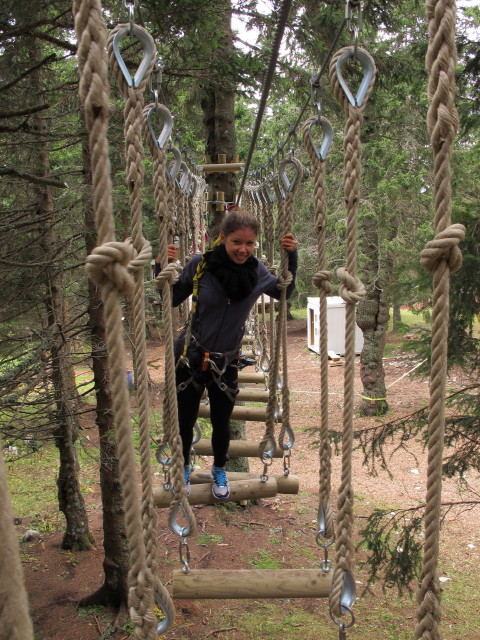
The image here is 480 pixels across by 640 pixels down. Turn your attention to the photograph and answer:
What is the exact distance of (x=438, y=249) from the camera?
108cm

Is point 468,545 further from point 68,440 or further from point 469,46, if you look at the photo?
point 469,46

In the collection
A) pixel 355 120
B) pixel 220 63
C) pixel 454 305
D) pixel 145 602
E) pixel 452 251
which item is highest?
pixel 220 63

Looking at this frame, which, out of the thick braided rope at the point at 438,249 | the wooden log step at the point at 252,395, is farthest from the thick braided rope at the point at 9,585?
the wooden log step at the point at 252,395

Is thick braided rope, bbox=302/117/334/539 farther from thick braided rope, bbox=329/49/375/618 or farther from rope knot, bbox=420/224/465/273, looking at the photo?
rope knot, bbox=420/224/465/273

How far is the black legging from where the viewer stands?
2.64 metres

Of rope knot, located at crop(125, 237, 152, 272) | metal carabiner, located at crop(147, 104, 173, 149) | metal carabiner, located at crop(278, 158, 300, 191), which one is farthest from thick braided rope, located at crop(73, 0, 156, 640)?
metal carabiner, located at crop(278, 158, 300, 191)

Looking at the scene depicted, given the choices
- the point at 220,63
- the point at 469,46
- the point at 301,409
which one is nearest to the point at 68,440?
the point at 220,63

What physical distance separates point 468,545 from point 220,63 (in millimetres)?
5474

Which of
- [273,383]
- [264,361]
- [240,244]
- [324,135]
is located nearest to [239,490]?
[273,383]

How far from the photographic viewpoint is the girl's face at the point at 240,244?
7.93ft

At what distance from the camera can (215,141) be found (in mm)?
5652

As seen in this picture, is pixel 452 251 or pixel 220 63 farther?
pixel 220 63

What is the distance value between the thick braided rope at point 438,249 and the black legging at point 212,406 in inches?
64.4

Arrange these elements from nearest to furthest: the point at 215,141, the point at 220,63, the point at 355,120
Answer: the point at 355,120
the point at 220,63
the point at 215,141
